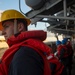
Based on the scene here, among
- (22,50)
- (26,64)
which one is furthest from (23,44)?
(26,64)

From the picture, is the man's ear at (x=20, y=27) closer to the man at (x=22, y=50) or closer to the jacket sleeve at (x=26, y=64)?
the man at (x=22, y=50)

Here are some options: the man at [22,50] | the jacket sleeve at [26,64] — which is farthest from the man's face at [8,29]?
the jacket sleeve at [26,64]

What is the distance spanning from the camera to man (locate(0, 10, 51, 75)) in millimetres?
1315

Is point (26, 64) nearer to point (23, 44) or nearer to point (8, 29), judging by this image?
point (23, 44)

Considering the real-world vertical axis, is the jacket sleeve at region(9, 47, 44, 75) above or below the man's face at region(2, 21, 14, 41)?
below

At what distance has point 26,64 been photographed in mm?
1305

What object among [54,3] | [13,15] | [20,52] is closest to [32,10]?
[54,3]

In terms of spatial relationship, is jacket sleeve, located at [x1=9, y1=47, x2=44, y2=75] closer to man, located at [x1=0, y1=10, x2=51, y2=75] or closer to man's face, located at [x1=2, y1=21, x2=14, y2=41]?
man, located at [x1=0, y1=10, x2=51, y2=75]

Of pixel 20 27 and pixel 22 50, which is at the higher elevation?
pixel 20 27

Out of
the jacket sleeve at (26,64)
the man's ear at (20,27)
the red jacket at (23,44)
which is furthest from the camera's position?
the man's ear at (20,27)

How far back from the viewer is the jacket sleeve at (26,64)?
4.27 feet

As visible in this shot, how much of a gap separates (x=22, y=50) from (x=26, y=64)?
0.39 feet

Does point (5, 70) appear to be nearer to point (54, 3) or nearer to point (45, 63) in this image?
point (45, 63)

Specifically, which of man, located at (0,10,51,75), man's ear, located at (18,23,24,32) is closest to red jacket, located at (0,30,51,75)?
man, located at (0,10,51,75)
